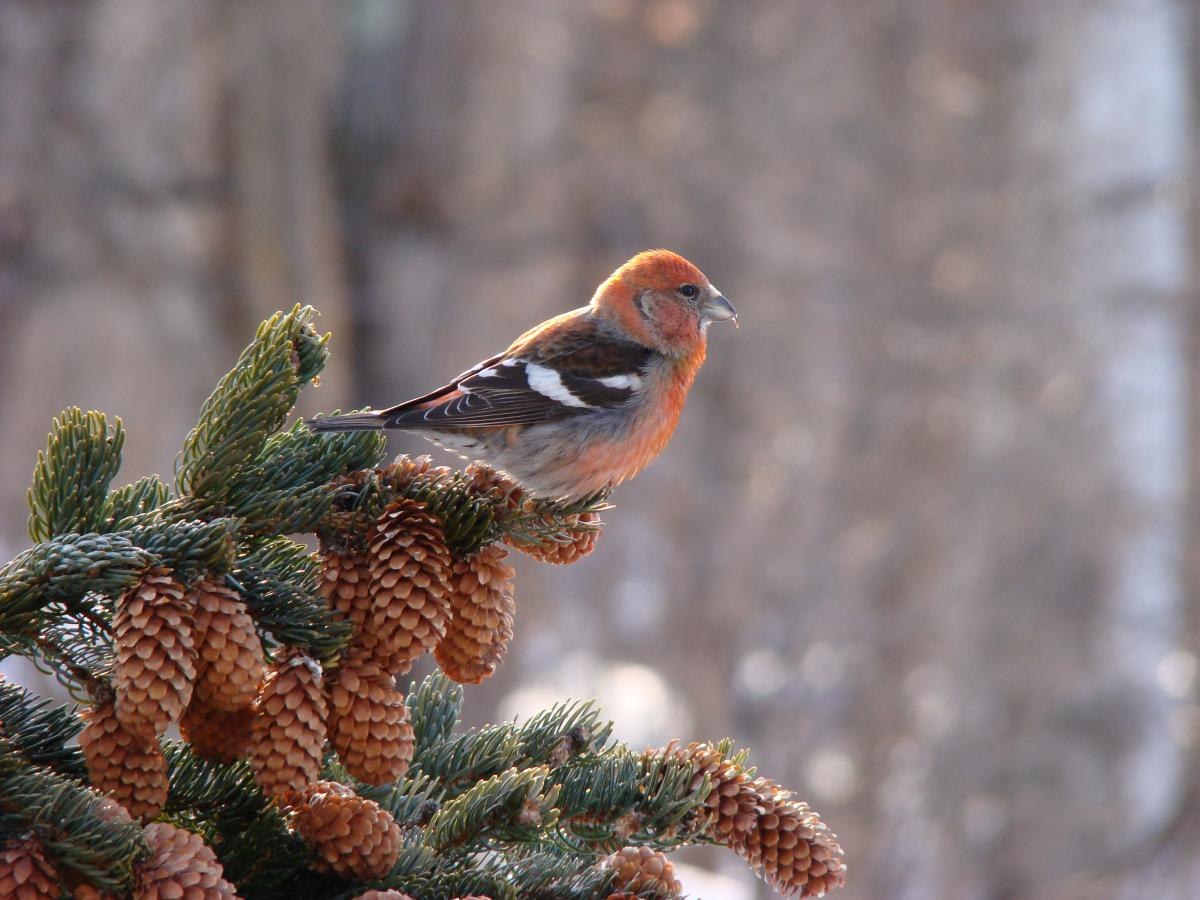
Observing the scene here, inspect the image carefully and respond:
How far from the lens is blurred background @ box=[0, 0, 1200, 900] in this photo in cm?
641

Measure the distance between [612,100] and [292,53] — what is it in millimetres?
2189

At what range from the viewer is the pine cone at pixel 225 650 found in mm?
1112

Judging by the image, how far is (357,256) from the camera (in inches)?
309

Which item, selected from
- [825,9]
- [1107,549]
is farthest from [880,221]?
[1107,549]

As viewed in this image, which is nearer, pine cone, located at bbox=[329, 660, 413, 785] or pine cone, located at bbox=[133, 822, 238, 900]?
pine cone, located at bbox=[133, 822, 238, 900]

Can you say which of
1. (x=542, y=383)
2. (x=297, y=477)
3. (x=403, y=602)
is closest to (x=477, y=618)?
(x=403, y=602)

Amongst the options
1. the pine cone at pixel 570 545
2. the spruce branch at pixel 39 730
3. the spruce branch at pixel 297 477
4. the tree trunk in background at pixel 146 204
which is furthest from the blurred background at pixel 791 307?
the spruce branch at pixel 39 730

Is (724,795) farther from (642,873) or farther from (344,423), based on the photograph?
(344,423)

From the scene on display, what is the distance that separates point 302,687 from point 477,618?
0.26 meters

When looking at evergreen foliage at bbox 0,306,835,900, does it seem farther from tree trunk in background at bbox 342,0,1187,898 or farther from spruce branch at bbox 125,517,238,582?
tree trunk in background at bbox 342,0,1187,898

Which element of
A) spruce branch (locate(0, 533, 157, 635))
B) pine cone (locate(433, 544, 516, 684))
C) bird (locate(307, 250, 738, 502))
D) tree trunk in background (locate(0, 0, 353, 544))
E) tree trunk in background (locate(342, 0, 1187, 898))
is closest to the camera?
spruce branch (locate(0, 533, 157, 635))

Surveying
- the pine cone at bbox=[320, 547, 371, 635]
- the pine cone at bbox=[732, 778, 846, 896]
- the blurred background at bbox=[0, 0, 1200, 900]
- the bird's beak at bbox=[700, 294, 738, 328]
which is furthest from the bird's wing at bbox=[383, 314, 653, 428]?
the blurred background at bbox=[0, 0, 1200, 900]

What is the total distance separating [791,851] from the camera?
4.20 ft

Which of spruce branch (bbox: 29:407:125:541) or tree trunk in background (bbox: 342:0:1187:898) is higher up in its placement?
tree trunk in background (bbox: 342:0:1187:898)
